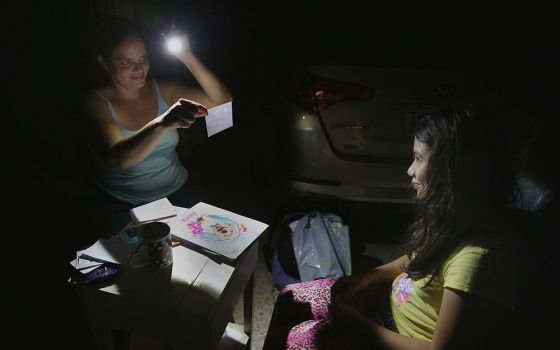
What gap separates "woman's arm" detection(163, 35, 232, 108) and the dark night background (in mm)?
155

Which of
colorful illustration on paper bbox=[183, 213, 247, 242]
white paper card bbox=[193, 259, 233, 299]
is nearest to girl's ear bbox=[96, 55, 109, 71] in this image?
colorful illustration on paper bbox=[183, 213, 247, 242]

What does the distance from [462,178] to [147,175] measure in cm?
189

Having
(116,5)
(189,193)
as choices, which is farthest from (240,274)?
(116,5)

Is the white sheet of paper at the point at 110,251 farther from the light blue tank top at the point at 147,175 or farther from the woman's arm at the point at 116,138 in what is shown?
the light blue tank top at the point at 147,175

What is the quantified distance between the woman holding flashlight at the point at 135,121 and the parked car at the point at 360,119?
0.66 meters

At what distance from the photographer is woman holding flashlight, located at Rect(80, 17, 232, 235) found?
1.91 metres

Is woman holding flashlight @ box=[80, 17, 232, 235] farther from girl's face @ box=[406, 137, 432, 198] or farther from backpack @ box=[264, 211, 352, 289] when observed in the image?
A: girl's face @ box=[406, 137, 432, 198]

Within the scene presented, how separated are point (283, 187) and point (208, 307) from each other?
1605mm

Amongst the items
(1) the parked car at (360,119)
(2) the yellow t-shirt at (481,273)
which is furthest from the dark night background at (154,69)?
(2) the yellow t-shirt at (481,273)

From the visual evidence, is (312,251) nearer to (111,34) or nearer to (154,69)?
(154,69)

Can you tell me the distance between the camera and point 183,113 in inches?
69.6

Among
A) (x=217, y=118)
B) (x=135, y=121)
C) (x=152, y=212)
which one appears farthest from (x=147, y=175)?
(x=217, y=118)

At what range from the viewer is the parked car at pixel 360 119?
2508 millimetres

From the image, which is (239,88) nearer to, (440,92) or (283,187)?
(283,187)
